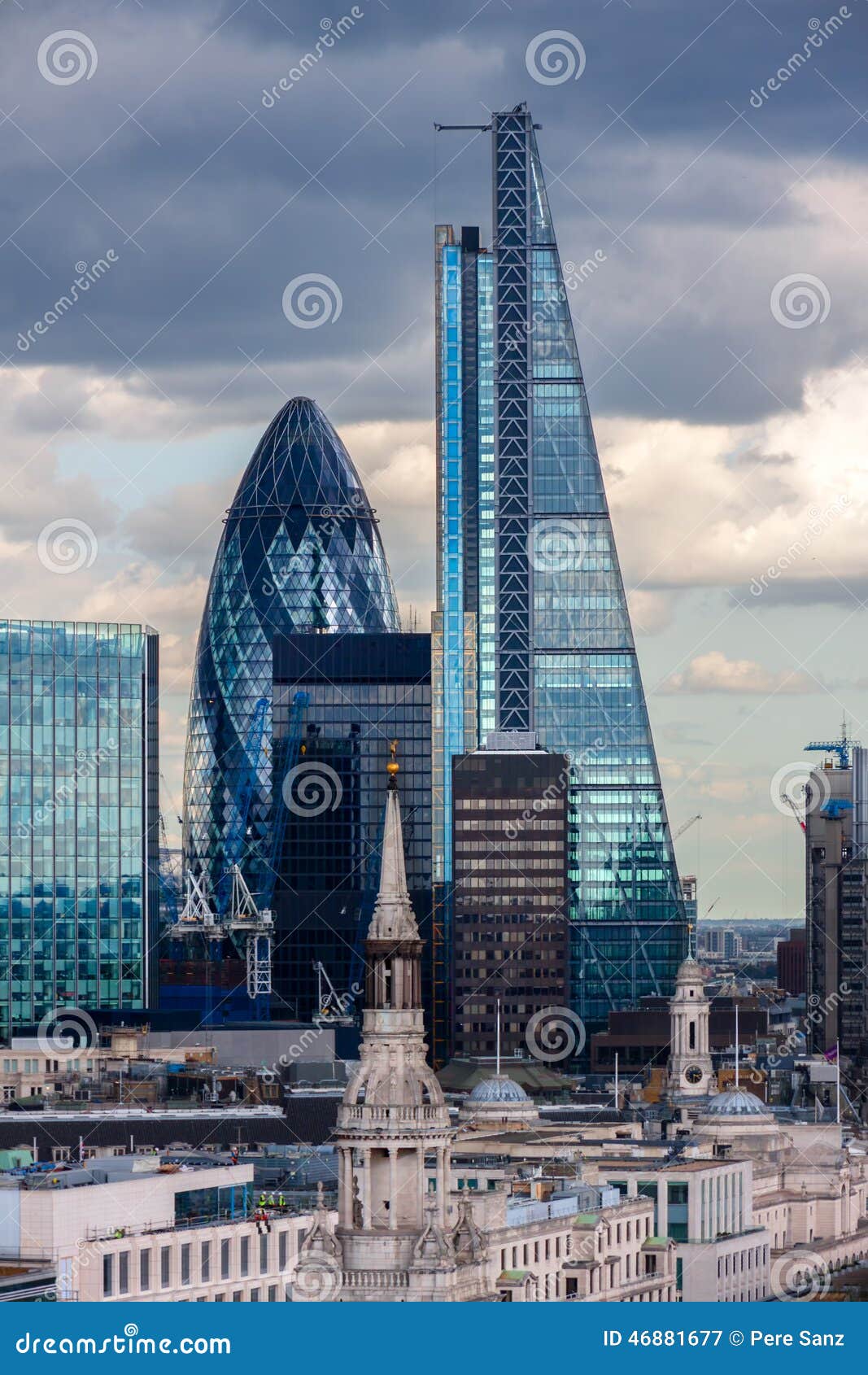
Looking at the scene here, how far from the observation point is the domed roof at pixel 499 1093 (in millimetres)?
186125

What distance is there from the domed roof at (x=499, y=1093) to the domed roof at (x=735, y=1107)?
9.59 metres

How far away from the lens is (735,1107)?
185000mm

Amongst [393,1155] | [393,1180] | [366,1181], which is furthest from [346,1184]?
[393,1155]

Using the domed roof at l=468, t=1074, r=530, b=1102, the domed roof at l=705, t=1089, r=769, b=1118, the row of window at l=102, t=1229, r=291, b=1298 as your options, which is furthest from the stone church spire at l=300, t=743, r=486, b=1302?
the domed roof at l=468, t=1074, r=530, b=1102

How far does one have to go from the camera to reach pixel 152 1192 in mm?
115125

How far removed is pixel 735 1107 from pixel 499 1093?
12.0 metres

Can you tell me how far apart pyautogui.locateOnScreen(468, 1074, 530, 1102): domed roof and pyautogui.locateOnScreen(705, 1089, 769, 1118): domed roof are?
→ 378 inches

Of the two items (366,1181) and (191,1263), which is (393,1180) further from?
(191,1263)

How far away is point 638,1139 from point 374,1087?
73.9 meters

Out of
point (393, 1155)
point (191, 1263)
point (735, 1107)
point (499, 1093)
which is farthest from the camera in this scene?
point (499, 1093)

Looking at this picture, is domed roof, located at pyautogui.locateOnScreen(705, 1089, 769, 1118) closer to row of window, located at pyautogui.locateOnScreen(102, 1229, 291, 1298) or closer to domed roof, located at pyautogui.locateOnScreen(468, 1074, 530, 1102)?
domed roof, located at pyautogui.locateOnScreen(468, 1074, 530, 1102)

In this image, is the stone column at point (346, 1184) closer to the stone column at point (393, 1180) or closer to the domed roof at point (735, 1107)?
the stone column at point (393, 1180)

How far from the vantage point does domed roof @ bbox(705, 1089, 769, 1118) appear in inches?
7259
